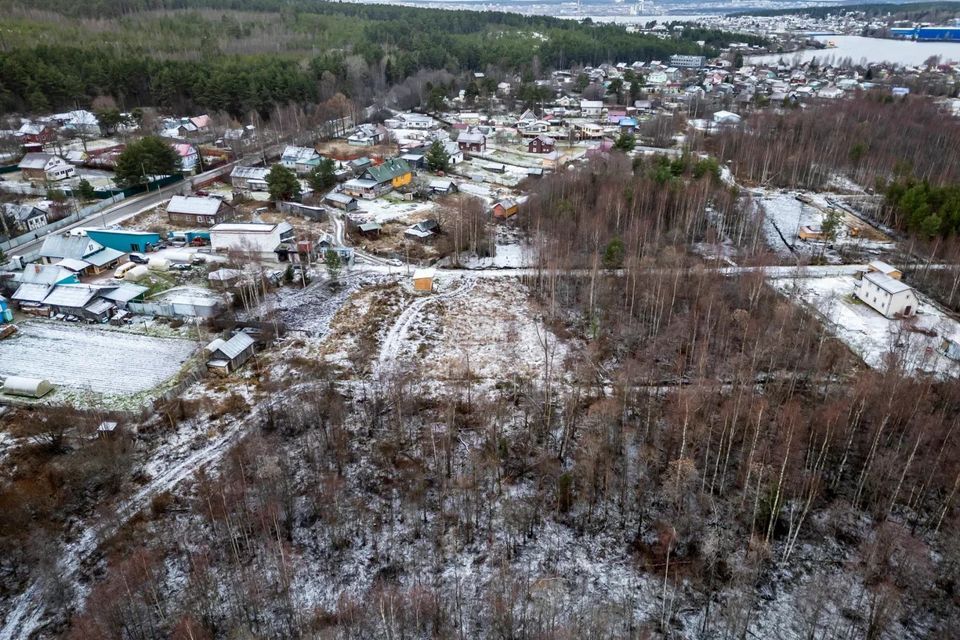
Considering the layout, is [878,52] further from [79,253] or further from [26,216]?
[26,216]

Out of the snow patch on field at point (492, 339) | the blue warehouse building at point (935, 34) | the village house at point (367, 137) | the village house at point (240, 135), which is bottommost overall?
the snow patch on field at point (492, 339)

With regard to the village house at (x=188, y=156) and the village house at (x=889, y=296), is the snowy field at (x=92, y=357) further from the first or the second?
the village house at (x=889, y=296)

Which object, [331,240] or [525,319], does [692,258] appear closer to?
[525,319]

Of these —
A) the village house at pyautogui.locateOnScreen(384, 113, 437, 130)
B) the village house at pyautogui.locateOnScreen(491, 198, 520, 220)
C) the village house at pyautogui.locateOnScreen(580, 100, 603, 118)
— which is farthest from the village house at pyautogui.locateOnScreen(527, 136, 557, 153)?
the village house at pyautogui.locateOnScreen(580, 100, 603, 118)

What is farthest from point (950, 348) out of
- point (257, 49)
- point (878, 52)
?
point (878, 52)

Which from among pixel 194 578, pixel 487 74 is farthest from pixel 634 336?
pixel 487 74

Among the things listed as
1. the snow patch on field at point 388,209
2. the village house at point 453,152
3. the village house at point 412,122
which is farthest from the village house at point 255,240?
the village house at point 412,122
